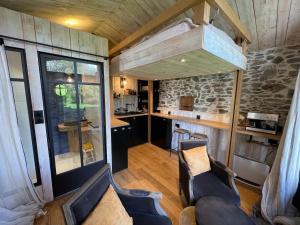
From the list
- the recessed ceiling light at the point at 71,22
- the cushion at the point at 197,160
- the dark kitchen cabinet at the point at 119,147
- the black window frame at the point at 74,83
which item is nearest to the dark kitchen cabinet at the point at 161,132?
the dark kitchen cabinet at the point at 119,147

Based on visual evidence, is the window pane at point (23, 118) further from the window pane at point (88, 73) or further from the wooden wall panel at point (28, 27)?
the window pane at point (88, 73)

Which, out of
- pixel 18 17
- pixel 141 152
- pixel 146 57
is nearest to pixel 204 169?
pixel 146 57

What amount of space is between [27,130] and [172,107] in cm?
342

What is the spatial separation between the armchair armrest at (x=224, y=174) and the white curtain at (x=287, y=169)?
1.56 feet

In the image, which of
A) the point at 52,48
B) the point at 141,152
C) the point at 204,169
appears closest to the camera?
the point at 52,48

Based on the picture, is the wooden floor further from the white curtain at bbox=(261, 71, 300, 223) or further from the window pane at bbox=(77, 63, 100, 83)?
the window pane at bbox=(77, 63, 100, 83)

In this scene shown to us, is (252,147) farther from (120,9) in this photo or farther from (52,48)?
(52,48)

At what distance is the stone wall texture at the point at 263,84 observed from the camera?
2242 millimetres

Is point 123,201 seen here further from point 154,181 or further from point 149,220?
point 154,181

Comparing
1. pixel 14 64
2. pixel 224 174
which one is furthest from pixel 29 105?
pixel 224 174

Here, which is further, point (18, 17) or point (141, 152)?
point (141, 152)

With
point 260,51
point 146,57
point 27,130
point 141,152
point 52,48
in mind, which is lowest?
point 141,152

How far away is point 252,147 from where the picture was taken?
8.61 feet

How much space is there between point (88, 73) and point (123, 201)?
77.0 inches
